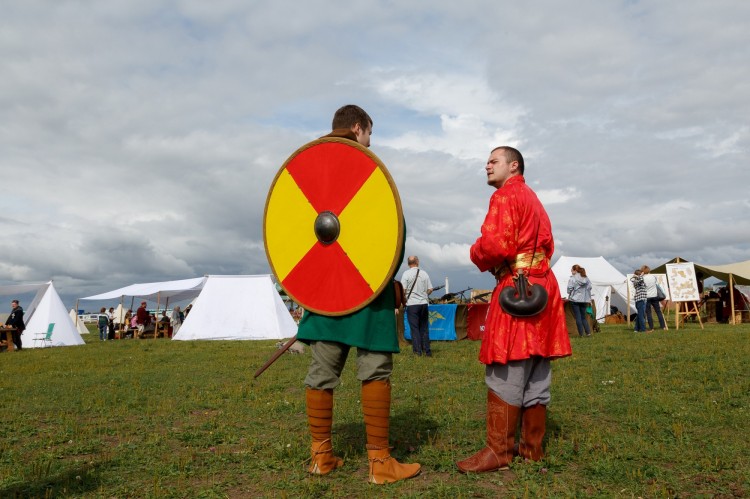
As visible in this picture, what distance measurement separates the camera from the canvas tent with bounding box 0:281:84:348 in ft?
64.8

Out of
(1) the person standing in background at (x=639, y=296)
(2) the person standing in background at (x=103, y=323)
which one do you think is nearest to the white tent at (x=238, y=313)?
(2) the person standing in background at (x=103, y=323)

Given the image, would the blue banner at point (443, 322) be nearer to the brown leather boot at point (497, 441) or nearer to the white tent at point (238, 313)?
the white tent at point (238, 313)

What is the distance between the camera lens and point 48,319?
20109 millimetres

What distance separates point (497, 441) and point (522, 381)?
0.39 metres

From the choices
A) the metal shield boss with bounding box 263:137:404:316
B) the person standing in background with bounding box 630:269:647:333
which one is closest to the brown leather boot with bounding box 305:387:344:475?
the metal shield boss with bounding box 263:137:404:316

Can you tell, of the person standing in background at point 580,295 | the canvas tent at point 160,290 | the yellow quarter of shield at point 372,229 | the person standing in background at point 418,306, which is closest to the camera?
the yellow quarter of shield at point 372,229

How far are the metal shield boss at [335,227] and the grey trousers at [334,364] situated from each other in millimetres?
230

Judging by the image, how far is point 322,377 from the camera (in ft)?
11.2

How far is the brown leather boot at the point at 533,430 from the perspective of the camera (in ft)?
11.7

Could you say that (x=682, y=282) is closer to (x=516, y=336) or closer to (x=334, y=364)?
(x=516, y=336)

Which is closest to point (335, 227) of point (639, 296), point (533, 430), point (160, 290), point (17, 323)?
point (533, 430)

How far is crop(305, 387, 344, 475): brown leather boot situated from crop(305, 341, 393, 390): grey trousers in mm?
61

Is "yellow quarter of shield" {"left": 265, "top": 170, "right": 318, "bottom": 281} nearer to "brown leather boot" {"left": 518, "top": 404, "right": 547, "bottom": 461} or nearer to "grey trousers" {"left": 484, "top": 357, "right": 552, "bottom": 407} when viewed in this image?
"grey trousers" {"left": 484, "top": 357, "right": 552, "bottom": 407}

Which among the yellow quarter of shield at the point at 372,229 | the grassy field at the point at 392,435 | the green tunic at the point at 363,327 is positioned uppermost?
the yellow quarter of shield at the point at 372,229
